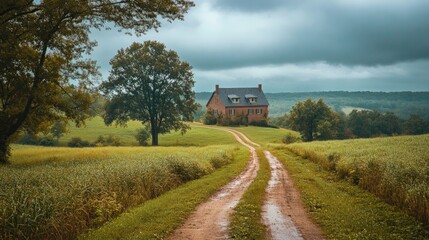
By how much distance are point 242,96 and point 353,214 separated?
3932 inches

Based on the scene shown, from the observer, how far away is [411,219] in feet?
40.1

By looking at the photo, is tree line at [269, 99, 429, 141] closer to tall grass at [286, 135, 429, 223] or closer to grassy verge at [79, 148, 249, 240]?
tall grass at [286, 135, 429, 223]

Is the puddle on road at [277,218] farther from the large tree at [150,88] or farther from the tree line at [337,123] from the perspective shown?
the tree line at [337,123]

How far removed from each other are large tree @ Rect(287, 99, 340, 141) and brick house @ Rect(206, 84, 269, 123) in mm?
21664

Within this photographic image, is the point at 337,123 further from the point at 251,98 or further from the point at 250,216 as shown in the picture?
the point at 250,216

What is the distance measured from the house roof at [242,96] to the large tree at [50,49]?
78.7 m

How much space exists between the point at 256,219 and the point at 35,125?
2578 centimetres

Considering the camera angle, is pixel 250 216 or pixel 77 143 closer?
pixel 250 216

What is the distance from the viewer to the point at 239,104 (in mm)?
108312

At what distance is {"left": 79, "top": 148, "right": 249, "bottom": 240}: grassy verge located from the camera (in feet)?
35.7

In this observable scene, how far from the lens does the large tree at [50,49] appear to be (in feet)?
69.1

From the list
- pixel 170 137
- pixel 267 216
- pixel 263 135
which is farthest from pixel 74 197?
pixel 263 135

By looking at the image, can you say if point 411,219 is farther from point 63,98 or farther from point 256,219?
point 63,98

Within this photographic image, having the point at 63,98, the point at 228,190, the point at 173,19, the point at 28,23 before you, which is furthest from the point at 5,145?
the point at 228,190
